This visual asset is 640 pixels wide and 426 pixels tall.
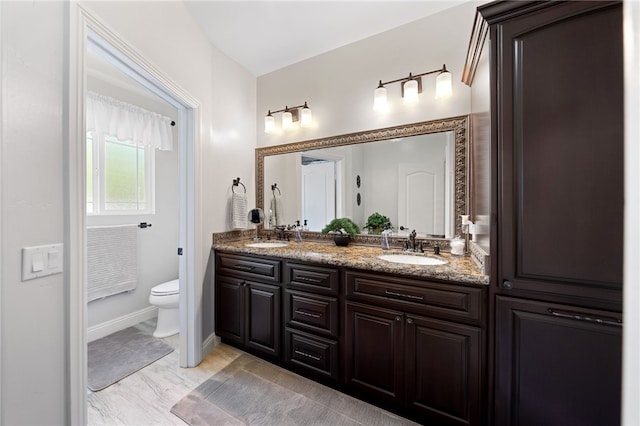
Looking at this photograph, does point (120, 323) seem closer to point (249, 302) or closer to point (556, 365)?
point (249, 302)

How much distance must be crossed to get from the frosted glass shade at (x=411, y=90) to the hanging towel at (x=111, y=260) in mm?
2881

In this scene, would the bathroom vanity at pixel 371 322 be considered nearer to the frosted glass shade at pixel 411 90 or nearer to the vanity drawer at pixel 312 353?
the vanity drawer at pixel 312 353

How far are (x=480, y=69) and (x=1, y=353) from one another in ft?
7.91

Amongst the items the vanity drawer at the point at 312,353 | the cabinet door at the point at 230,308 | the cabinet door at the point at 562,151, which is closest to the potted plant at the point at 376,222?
the vanity drawer at the point at 312,353

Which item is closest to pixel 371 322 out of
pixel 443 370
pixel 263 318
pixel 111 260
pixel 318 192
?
pixel 443 370

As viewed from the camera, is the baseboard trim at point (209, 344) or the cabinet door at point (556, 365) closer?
the cabinet door at point (556, 365)

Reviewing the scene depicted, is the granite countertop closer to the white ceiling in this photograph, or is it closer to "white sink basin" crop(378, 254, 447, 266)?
"white sink basin" crop(378, 254, 447, 266)

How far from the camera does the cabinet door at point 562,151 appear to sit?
981 mm

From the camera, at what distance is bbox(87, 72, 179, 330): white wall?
246 centimetres

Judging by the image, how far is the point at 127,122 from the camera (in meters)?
2.57

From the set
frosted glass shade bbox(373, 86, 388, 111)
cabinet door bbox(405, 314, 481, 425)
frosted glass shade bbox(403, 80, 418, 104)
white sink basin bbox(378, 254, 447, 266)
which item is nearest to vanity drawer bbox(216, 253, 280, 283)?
white sink basin bbox(378, 254, 447, 266)

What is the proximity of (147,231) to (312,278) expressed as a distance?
83.2 inches

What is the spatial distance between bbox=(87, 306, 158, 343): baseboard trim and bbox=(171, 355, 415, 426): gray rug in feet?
4.50

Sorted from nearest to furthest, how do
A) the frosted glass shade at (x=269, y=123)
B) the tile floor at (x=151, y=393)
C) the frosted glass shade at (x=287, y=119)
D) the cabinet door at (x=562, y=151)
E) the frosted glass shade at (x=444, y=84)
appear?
the cabinet door at (x=562, y=151) < the tile floor at (x=151, y=393) < the frosted glass shade at (x=444, y=84) < the frosted glass shade at (x=287, y=119) < the frosted glass shade at (x=269, y=123)
